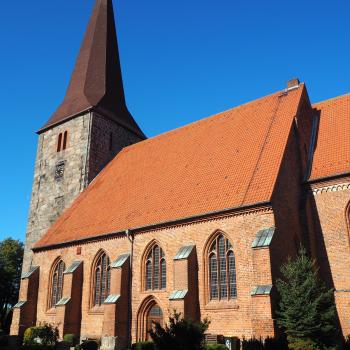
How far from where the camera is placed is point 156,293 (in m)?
17.1

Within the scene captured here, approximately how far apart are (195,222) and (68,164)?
12.2m

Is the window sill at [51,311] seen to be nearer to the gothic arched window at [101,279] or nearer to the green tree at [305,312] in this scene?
the gothic arched window at [101,279]

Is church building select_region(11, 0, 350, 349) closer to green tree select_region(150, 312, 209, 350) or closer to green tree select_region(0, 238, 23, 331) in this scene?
green tree select_region(150, 312, 209, 350)

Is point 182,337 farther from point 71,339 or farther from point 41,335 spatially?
point 41,335

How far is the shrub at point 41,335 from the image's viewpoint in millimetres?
18705

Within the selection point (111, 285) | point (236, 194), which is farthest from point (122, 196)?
point (236, 194)

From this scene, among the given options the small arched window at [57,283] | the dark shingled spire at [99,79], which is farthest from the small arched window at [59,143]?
the small arched window at [57,283]

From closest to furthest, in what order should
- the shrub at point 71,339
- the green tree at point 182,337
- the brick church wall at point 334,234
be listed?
the green tree at point 182,337 → the brick church wall at point 334,234 → the shrub at point 71,339

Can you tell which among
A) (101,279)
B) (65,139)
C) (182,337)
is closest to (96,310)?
(101,279)

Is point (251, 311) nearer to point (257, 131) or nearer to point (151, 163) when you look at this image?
point (257, 131)

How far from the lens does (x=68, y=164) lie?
26.2 metres

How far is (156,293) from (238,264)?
12.9ft

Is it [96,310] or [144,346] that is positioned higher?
[96,310]

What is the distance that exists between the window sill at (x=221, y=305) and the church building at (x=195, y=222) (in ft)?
0.15
